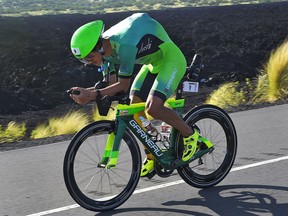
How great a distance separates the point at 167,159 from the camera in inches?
256

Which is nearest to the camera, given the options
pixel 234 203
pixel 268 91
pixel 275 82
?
pixel 234 203

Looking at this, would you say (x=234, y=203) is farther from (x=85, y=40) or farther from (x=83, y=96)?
(x=85, y=40)

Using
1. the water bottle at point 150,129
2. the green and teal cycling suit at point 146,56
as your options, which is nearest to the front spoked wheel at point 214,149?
the water bottle at point 150,129

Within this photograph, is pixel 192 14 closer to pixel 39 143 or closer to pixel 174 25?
pixel 174 25

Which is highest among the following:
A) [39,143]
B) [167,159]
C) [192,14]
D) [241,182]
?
[167,159]

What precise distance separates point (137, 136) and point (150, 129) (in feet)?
0.73

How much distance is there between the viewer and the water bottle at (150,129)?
646 centimetres

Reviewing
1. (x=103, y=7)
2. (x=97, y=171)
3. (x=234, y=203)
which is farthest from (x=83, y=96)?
(x=103, y=7)

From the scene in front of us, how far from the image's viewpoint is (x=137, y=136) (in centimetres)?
636

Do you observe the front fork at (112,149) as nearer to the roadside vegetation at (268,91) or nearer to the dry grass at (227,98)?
the roadside vegetation at (268,91)

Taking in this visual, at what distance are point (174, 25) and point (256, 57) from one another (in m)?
9.53

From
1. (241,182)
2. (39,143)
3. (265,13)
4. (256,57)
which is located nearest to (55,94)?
(256,57)

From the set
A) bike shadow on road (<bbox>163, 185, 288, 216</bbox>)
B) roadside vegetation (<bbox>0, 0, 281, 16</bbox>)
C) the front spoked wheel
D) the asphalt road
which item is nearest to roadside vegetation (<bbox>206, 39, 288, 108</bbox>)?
the asphalt road

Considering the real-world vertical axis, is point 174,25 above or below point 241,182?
below
